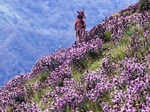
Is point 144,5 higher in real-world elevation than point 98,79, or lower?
higher

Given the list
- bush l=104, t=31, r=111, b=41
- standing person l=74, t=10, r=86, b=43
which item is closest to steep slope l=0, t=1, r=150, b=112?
bush l=104, t=31, r=111, b=41

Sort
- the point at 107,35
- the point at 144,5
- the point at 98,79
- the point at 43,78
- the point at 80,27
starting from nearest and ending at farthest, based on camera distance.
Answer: the point at 98,79 < the point at 43,78 < the point at 107,35 < the point at 80,27 < the point at 144,5

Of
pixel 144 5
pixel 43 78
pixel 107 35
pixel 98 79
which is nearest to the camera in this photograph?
pixel 98 79

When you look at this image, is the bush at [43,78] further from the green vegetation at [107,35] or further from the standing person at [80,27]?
the standing person at [80,27]

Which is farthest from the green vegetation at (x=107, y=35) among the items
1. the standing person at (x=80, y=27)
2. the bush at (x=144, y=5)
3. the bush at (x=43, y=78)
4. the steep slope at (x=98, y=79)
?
the bush at (x=144, y=5)

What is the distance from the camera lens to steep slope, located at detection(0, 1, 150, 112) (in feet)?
20.5

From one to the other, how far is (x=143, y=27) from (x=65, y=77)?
94.8 inches

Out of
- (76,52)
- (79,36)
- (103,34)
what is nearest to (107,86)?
(76,52)

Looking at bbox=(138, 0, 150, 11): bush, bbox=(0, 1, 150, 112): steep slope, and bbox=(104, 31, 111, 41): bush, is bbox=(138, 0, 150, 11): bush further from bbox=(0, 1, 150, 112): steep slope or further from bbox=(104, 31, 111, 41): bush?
bbox=(104, 31, 111, 41): bush

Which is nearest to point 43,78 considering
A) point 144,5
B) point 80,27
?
point 80,27

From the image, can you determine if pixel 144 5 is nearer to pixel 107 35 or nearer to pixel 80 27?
pixel 80 27

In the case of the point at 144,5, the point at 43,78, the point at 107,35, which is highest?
the point at 144,5

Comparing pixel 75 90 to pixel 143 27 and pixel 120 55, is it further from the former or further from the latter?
pixel 143 27

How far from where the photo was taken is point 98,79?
7809mm
